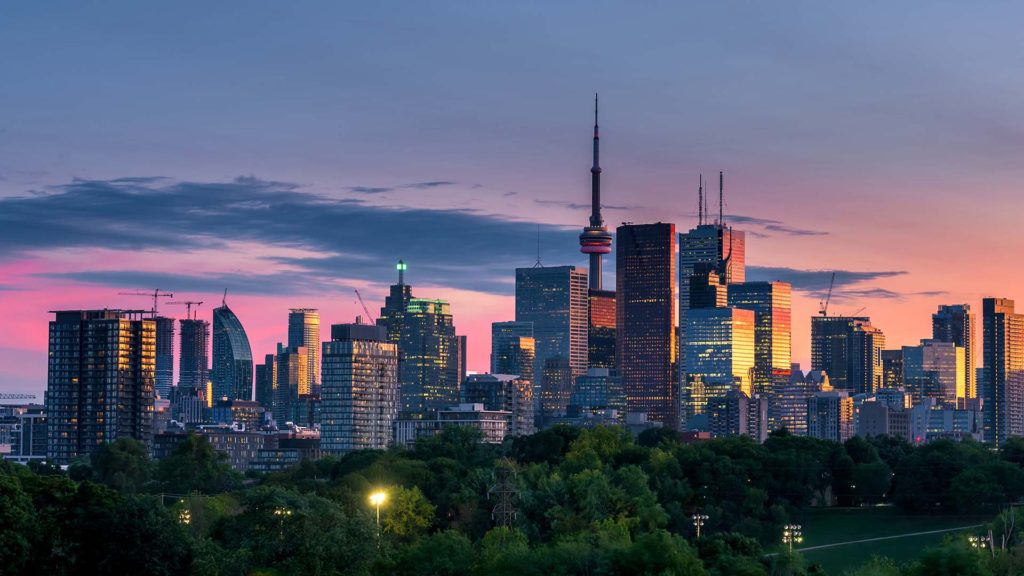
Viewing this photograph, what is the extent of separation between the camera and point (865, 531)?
513 ft

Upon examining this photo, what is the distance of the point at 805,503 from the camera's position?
171 m

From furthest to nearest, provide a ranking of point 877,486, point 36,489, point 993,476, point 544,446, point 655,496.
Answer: point 544,446 < point 877,486 < point 993,476 < point 655,496 < point 36,489

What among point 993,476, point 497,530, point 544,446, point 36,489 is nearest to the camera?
point 36,489

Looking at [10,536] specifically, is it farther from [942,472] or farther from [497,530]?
[942,472]

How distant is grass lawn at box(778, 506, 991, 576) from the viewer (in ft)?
449

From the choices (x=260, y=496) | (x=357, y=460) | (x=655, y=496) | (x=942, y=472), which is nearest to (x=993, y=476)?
(x=942, y=472)

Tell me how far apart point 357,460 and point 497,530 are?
84.4 meters

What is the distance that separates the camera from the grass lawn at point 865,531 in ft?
449

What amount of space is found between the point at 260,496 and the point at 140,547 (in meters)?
19.0

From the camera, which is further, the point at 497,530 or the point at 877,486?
the point at 877,486

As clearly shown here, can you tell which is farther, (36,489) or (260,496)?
(260,496)

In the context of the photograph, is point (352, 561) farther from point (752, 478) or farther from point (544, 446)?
point (544, 446)

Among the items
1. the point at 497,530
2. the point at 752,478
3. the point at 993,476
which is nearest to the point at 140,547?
the point at 497,530

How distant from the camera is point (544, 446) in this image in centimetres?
19262
